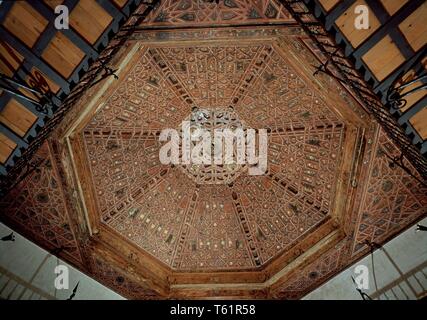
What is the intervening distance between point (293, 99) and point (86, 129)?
3580mm

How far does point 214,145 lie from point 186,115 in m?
0.90

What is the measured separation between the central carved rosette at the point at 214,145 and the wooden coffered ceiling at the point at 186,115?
5.9 inches

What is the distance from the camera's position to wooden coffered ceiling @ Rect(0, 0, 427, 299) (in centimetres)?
428

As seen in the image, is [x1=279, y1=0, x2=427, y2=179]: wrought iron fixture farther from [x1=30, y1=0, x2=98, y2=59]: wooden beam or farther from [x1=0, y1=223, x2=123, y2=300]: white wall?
[x1=0, y1=223, x2=123, y2=300]: white wall

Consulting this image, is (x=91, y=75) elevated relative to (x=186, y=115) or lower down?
lower down

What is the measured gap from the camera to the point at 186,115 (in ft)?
24.0

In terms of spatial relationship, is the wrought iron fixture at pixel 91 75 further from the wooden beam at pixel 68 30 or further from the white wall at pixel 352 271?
the white wall at pixel 352 271

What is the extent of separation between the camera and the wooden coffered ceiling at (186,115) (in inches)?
169

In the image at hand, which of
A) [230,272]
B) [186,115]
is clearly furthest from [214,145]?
[230,272]

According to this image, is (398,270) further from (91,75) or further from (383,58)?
(91,75)

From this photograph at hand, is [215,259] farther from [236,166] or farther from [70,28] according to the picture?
[70,28]

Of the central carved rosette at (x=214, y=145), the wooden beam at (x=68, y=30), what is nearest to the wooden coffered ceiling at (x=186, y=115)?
the wooden beam at (x=68, y=30)
